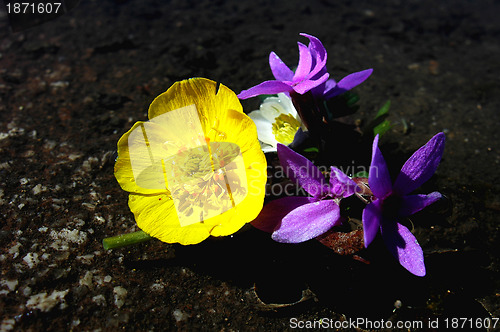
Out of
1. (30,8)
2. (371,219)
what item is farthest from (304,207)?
(30,8)

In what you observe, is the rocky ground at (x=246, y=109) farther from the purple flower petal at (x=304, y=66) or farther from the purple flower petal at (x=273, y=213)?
the purple flower petal at (x=304, y=66)

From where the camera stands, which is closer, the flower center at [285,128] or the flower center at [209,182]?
the flower center at [209,182]

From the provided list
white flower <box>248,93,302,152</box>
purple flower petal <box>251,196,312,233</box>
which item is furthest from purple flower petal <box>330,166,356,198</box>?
white flower <box>248,93,302,152</box>

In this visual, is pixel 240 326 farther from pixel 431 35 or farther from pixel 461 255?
pixel 431 35

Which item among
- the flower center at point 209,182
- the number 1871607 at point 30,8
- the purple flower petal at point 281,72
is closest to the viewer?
the flower center at point 209,182

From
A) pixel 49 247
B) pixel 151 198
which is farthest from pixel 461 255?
pixel 49 247

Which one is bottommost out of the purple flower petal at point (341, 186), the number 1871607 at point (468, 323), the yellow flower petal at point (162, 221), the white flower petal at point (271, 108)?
the number 1871607 at point (468, 323)

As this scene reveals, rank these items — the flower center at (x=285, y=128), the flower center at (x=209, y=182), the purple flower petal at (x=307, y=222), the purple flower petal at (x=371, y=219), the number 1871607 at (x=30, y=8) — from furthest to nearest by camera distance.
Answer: the number 1871607 at (x=30, y=8) < the flower center at (x=285, y=128) < the flower center at (x=209, y=182) < the purple flower petal at (x=307, y=222) < the purple flower petal at (x=371, y=219)

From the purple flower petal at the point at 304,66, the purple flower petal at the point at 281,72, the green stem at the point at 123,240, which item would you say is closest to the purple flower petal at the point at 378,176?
the purple flower petal at the point at 304,66
